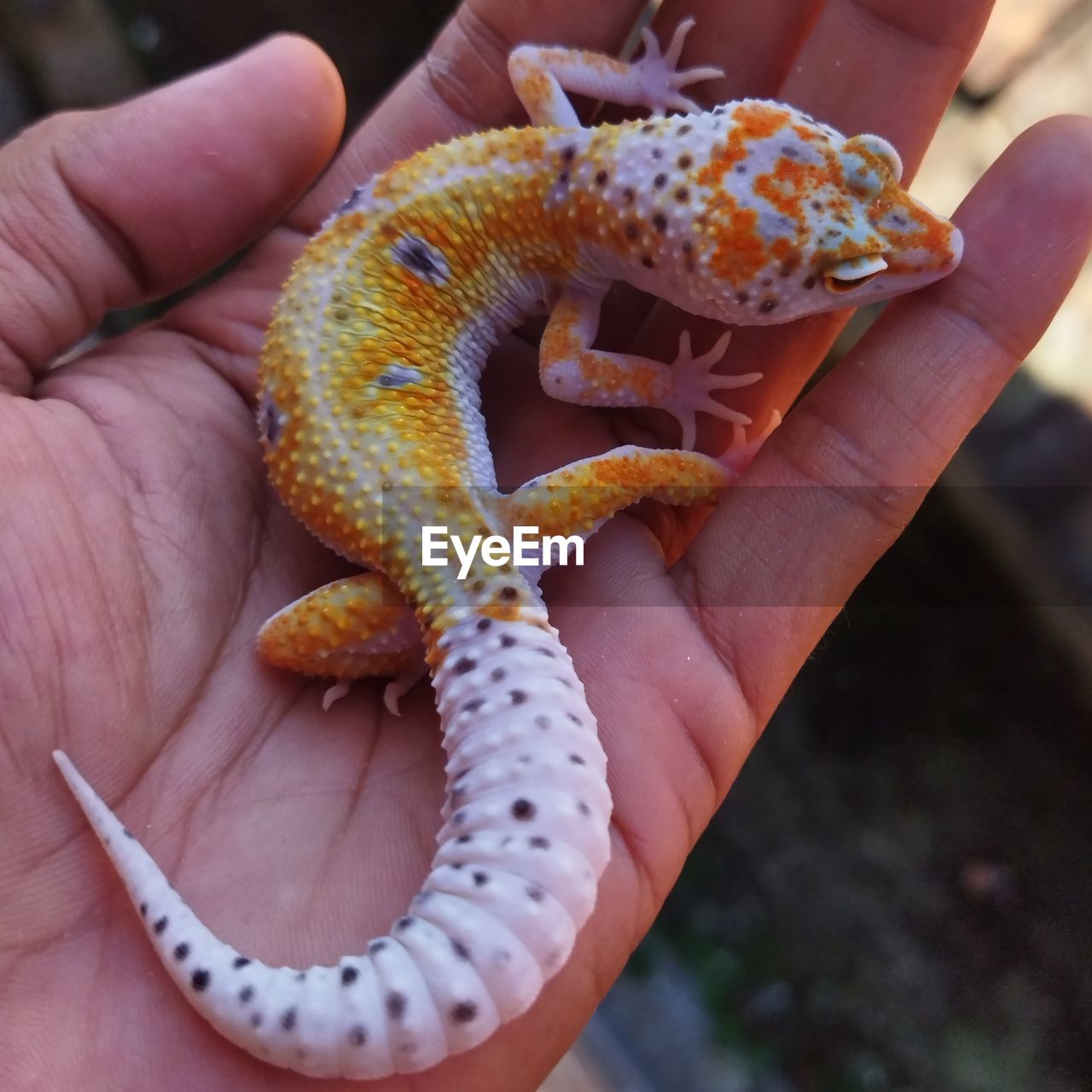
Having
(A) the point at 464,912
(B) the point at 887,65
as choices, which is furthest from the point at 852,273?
(A) the point at 464,912

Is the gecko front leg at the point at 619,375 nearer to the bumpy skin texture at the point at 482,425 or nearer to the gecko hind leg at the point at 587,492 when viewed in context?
Result: the bumpy skin texture at the point at 482,425

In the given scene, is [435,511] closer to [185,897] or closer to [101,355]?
[185,897]

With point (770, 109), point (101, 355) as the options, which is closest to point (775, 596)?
point (770, 109)
